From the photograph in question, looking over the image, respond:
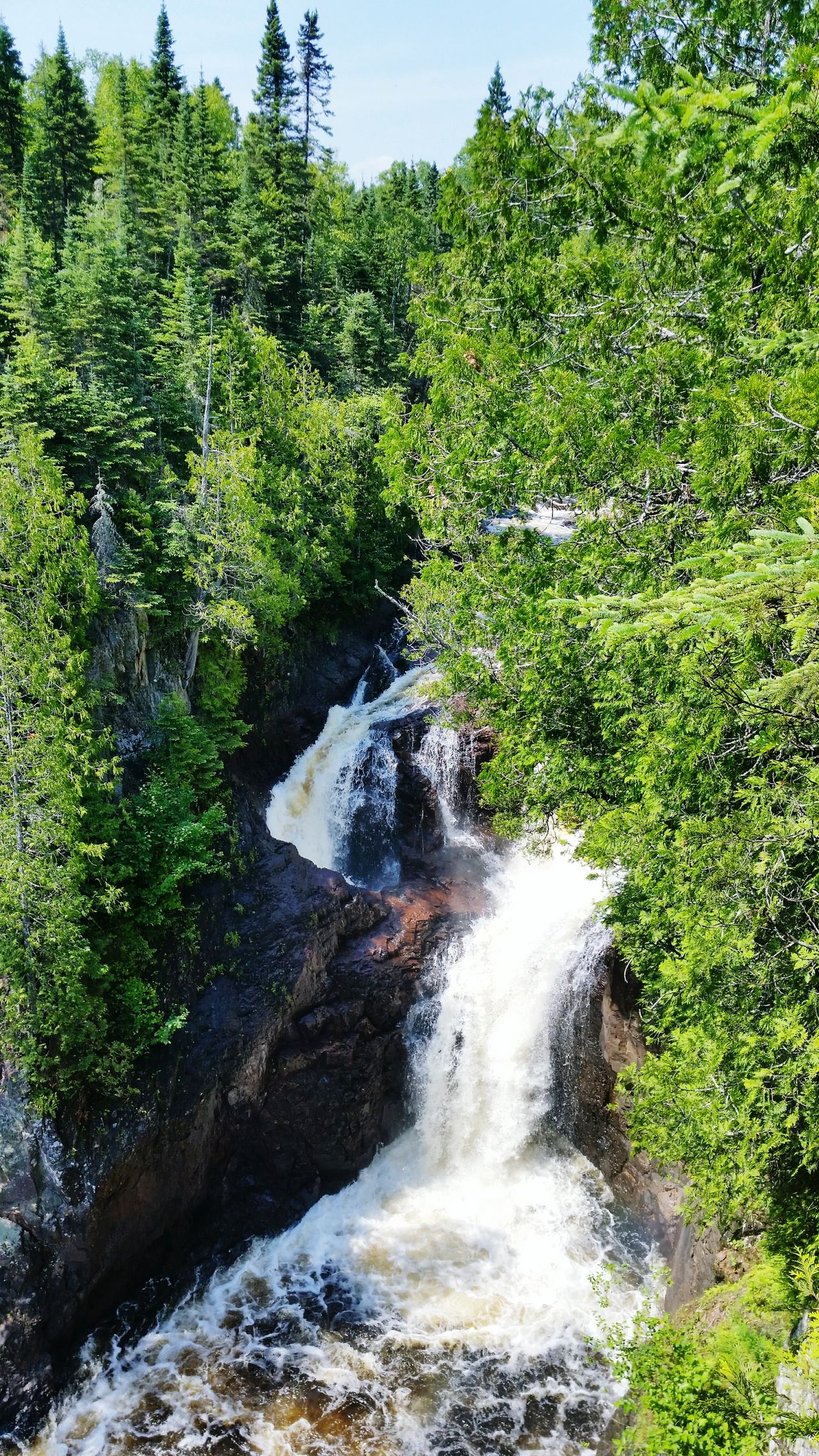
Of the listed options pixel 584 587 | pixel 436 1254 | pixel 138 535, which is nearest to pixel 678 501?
pixel 584 587

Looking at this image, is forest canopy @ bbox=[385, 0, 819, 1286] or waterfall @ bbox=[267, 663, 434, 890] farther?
waterfall @ bbox=[267, 663, 434, 890]

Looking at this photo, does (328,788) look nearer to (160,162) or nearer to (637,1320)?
(637,1320)

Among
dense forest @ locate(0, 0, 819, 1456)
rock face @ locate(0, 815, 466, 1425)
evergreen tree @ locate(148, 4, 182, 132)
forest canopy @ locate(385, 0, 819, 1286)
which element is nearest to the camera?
forest canopy @ locate(385, 0, 819, 1286)

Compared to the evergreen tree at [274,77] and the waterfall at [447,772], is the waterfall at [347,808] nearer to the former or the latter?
the waterfall at [447,772]

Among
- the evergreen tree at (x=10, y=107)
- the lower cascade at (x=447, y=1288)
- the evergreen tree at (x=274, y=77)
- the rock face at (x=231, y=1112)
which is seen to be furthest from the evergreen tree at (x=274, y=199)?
the lower cascade at (x=447, y=1288)

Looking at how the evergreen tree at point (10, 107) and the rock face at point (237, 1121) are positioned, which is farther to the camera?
the evergreen tree at point (10, 107)

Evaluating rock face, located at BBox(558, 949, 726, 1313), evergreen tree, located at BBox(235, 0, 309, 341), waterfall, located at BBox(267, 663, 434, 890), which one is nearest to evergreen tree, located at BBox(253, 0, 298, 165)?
evergreen tree, located at BBox(235, 0, 309, 341)

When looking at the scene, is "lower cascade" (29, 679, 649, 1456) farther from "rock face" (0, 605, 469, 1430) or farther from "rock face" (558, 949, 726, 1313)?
"rock face" (0, 605, 469, 1430)

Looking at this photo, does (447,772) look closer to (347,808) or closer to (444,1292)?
(347,808)
